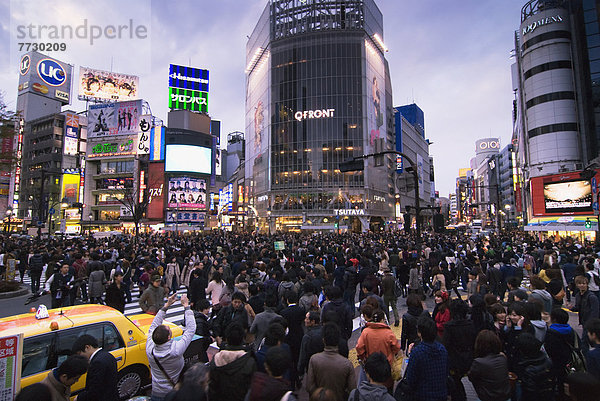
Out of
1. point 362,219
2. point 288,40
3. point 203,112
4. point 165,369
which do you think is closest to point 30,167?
point 203,112

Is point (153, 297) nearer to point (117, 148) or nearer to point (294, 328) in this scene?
point (294, 328)

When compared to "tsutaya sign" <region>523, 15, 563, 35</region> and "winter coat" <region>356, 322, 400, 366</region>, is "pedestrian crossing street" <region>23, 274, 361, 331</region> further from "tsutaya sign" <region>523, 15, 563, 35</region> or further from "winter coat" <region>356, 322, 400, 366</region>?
"tsutaya sign" <region>523, 15, 563, 35</region>

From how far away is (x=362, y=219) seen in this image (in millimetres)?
62625

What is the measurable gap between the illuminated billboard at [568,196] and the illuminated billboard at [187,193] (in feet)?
184

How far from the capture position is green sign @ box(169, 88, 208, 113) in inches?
2949

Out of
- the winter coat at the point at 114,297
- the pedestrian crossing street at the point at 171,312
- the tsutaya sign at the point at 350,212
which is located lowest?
the pedestrian crossing street at the point at 171,312

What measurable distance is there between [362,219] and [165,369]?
197 feet

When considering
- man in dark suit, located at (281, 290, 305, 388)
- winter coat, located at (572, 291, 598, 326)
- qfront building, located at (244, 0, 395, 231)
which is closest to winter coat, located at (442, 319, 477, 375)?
man in dark suit, located at (281, 290, 305, 388)

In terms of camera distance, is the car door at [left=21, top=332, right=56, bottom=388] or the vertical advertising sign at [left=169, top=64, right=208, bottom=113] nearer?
the car door at [left=21, top=332, right=56, bottom=388]

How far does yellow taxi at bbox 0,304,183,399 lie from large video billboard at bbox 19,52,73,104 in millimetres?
100265

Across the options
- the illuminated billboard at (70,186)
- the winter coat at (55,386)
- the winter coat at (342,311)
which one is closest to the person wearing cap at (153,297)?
the winter coat at (342,311)

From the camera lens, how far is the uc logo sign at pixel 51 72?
81.1 m

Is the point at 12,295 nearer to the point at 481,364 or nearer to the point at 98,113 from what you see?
the point at 481,364

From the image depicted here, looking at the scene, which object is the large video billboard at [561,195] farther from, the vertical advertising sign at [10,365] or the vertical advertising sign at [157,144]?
the vertical advertising sign at [157,144]
